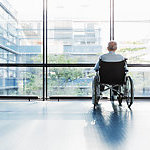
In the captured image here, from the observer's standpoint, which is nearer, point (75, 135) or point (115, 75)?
point (75, 135)

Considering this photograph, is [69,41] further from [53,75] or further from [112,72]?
[112,72]

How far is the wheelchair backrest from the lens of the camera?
256cm

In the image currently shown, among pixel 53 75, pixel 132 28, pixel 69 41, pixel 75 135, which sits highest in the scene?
pixel 132 28

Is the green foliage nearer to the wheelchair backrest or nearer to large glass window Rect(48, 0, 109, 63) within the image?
large glass window Rect(48, 0, 109, 63)

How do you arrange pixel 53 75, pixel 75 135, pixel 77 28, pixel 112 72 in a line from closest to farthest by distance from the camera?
pixel 75 135
pixel 112 72
pixel 53 75
pixel 77 28

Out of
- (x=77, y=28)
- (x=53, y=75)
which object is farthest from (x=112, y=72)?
(x=77, y=28)

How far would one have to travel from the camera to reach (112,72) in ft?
8.45

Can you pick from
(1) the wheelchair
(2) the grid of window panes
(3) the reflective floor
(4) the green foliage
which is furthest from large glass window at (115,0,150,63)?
(3) the reflective floor

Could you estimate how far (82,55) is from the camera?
363 cm

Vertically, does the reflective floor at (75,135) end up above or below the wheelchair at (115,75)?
below

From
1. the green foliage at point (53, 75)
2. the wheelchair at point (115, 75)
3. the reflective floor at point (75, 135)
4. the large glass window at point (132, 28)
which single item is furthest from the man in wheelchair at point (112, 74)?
the large glass window at point (132, 28)

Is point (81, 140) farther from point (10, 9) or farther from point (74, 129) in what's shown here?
point (10, 9)

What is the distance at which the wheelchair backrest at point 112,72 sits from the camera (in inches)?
101

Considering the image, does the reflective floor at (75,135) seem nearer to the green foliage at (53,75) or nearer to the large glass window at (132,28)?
the green foliage at (53,75)
